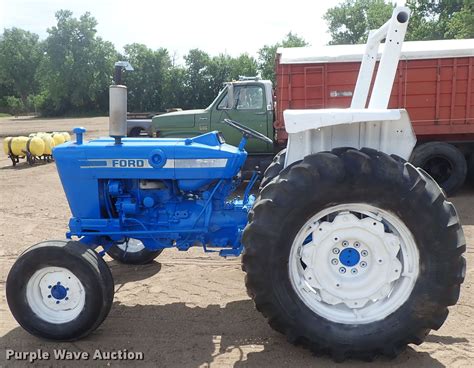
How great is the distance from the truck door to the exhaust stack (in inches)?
237

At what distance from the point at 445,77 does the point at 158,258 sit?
6125 mm

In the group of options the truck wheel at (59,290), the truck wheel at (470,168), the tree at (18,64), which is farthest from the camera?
the tree at (18,64)

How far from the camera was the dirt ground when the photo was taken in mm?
3164

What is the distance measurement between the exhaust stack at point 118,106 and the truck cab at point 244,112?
5.96m

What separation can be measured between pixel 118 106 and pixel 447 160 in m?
6.86

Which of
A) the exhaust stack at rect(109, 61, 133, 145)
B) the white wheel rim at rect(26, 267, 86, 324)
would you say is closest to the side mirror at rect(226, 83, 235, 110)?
the exhaust stack at rect(109, 61, 133, 145)

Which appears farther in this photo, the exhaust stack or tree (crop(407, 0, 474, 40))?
tree (crop(407, 0, 474, 40))

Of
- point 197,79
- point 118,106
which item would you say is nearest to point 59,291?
point 118,106

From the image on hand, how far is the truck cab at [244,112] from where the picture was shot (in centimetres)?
961

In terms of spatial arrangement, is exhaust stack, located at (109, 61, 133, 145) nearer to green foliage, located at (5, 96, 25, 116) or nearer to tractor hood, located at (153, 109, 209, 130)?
tractor hood, located at (153, 109, 209, 130)

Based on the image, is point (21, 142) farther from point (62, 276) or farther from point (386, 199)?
point (386, 199)

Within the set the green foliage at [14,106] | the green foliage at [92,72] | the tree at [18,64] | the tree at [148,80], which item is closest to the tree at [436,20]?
the green foliage at [92,72]

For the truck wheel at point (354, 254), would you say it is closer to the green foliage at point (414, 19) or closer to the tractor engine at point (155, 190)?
the tractor engine at point (155, 190)

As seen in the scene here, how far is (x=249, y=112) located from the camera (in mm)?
9633
